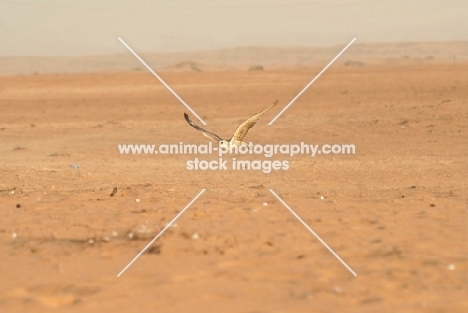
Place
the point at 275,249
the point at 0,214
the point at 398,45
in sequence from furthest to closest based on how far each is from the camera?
the point at 398,45 < the point at 0,214 < the point at 275,249

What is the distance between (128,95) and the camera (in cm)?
3428

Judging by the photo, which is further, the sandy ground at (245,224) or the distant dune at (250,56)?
the distant dune at (250,56)

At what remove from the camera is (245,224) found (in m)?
8.45

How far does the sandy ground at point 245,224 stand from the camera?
5.97 m

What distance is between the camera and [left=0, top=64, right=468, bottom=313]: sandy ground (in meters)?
5.97

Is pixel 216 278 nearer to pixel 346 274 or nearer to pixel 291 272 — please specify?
pixel 291 272

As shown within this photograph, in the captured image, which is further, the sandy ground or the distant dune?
the distant dune

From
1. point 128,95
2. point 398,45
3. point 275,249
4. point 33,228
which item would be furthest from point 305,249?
point 398,45

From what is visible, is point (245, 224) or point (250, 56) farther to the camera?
point (250, 56)

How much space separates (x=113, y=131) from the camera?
75.0 ft

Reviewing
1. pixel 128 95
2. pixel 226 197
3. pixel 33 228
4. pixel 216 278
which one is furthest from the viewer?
pixel 128 95

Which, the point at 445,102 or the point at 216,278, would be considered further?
the point at 445,102

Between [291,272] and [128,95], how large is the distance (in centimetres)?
2848

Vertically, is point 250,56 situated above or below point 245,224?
below
